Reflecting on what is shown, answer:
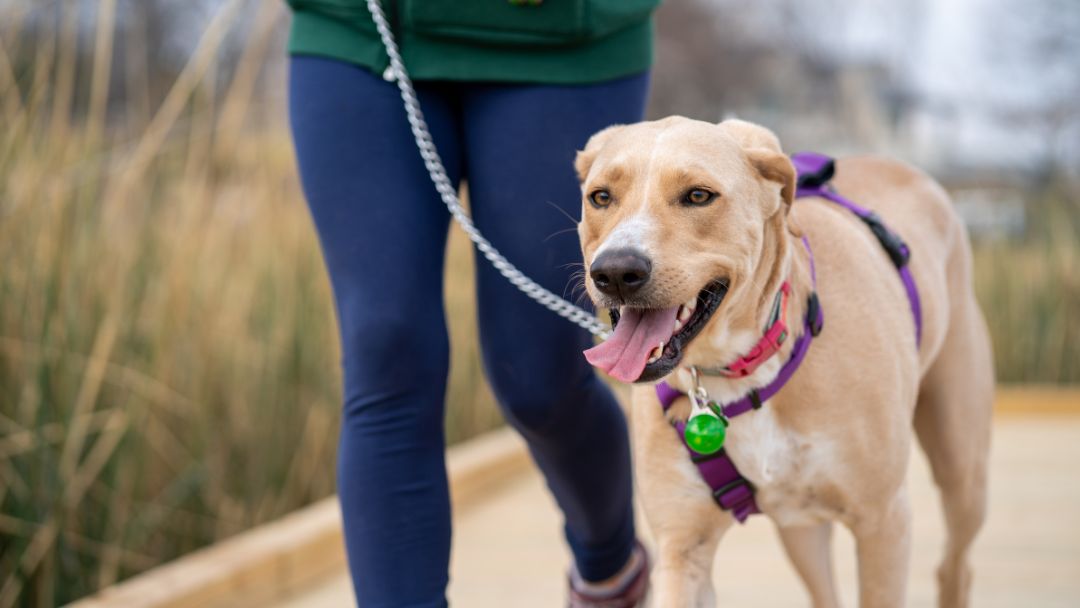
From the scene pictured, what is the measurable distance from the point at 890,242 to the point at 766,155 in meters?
0.69

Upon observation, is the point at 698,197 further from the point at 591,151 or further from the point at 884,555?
the point at 884,555

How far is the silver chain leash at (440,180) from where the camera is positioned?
279cm

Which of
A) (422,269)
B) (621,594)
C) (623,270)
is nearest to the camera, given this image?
(623,270)

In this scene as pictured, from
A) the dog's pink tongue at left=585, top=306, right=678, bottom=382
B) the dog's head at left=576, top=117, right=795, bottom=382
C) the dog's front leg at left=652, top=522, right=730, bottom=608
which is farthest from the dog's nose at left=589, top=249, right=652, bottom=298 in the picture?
the dog's front leg at left=652, top=522, right=730, bottom=608

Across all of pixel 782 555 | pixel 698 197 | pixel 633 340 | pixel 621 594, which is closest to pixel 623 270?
pixel 633 340

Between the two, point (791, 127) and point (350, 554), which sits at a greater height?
point (350, 554)

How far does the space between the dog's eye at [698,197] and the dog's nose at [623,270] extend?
23 cm

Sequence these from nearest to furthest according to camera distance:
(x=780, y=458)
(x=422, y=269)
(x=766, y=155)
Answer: (x=766, y=155) < (x=780, y=458) < (x=422, y=269)

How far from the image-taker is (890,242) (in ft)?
10.1

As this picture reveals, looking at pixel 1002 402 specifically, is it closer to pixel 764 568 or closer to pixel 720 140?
pixel 764 568

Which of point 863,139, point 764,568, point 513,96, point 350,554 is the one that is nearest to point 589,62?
point 513,96

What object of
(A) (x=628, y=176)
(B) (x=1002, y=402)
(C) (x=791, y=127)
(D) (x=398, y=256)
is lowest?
(C) (x=791, y=127)

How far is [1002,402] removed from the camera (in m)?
8.41

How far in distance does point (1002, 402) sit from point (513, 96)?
21.3ft
